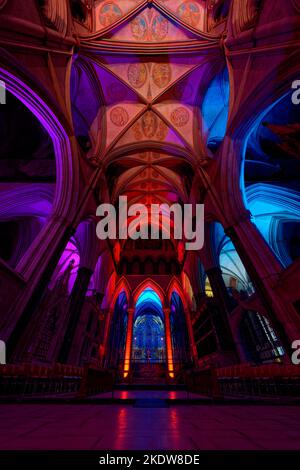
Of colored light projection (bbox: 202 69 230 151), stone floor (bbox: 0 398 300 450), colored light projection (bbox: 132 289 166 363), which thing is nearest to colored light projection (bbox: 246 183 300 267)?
colored light projection (bbox: 202 69 230 151)

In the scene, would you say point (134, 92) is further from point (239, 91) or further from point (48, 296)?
point (48, 296)

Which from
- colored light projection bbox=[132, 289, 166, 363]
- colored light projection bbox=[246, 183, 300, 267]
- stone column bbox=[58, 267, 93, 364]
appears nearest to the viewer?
stone column bbox=[58, 267, 93, 364]

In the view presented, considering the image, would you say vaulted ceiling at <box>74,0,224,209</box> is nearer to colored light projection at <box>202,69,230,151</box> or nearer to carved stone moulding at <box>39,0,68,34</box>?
colored light projection at <box>202,69,230,151</box>

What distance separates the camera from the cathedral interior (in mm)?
5883

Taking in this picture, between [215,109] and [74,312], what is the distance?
518 inches

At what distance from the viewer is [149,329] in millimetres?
35125

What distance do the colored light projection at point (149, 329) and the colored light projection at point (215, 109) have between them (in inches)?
820

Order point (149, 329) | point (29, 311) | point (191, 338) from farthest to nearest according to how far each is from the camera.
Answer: point (149, 329)
point (191, 338)
point (29, 311)

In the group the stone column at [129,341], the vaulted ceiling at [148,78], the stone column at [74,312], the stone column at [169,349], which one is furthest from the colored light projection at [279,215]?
the stone column at [129,341]

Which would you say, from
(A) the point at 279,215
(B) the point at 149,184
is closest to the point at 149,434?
(A) the point at 279,215

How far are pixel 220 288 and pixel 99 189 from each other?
896 cm

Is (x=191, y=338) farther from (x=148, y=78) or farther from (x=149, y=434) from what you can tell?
(x=149, y=434)

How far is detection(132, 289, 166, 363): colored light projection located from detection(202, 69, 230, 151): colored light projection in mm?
20826

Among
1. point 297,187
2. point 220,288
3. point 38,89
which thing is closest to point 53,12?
point 38,89
